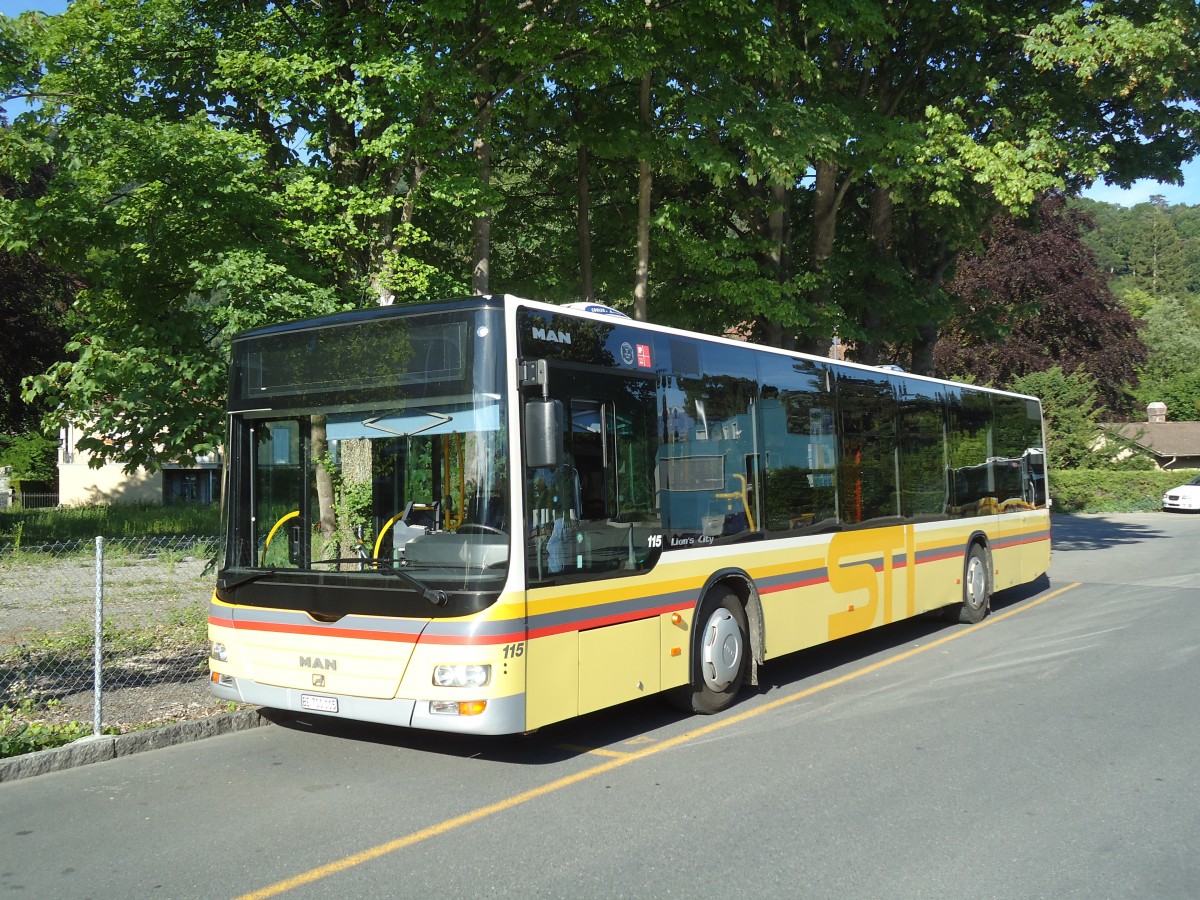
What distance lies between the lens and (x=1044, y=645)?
37.6 feet

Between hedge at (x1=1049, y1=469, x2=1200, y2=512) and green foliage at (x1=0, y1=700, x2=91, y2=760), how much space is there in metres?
41.8

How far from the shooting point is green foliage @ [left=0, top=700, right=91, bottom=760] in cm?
695

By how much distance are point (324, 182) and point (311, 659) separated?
6710 mm

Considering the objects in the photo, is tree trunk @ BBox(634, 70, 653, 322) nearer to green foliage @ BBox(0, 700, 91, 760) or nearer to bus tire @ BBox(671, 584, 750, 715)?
bus tire @ BBox(671, 584, 750, 715)

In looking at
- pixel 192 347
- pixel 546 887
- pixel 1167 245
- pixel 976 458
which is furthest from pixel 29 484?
pixel 1167 245

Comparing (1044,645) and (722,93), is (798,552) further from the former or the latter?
(722,93)

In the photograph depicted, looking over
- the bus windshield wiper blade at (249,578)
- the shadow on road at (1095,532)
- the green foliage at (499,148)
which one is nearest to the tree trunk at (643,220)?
the green foliage at (499,148)

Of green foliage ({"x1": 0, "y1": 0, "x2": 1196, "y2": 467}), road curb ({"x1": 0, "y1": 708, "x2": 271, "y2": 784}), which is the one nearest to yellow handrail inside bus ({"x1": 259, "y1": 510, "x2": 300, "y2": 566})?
road curb ({"x1": 0, "y1": 708, "x2": 271, "y2": 784})

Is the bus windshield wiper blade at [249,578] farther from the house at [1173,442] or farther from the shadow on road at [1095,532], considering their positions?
the house at [1173,442]

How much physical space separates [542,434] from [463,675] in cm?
151

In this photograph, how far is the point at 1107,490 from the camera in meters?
44.3

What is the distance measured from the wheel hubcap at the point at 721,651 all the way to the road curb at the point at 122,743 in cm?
348

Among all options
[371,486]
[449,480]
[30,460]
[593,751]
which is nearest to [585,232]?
[371,486]

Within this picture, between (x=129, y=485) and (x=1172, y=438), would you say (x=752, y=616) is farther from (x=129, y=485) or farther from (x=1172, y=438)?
(x=1172, y=438)
